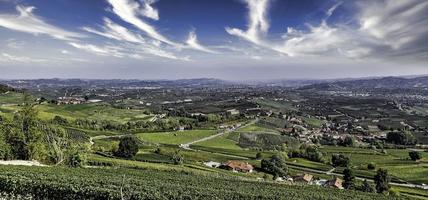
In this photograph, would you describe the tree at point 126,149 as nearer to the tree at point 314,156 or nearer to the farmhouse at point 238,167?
the farmhouse at point 238,167

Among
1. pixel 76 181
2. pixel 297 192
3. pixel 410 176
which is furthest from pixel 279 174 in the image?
pixel 76 181

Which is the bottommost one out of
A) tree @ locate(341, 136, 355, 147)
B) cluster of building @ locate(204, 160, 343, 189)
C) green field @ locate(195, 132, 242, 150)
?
tree @ locate(341, 136, 355, 147)

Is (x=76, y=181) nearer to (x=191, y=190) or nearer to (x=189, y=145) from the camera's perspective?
(x=191, y=190)

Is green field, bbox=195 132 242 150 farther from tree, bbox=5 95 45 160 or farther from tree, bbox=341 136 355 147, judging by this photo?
tree, bbox=5 95 45 160

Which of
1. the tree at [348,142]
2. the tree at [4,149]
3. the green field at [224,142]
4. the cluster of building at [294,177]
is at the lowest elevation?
the tree at [348,142]

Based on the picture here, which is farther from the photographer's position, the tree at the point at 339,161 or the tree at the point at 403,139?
the tree at the point at 403,139

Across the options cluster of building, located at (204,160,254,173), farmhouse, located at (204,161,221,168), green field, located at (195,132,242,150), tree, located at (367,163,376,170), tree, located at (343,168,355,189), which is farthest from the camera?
green field, located at (195,132,242,150)

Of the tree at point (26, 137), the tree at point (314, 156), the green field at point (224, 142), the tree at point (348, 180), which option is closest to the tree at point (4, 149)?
the tree at point (26, 137)

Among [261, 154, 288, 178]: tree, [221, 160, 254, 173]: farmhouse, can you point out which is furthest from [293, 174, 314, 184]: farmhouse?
[221, 160, 254, 173]: farmhouse
